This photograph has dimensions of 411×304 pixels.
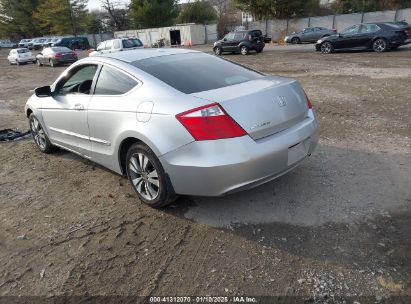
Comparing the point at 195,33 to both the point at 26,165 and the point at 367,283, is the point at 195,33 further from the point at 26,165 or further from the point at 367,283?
the point at 367,283

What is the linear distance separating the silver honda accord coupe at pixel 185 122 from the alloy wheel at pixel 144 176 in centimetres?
1

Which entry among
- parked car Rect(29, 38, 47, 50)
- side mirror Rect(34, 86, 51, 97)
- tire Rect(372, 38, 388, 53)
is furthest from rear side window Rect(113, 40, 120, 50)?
parked car Rect(29, 38, 47, 50)

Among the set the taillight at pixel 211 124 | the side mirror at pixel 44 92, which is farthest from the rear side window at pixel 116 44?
the taillight at pixel 211 124

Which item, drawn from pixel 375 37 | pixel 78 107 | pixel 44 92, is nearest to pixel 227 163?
pixel 78 107

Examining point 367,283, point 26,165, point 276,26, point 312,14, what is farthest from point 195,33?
point 367,283

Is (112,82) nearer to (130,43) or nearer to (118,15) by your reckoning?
(130,43)

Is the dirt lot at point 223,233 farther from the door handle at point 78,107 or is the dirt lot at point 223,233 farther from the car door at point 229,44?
the car door at point 229,44

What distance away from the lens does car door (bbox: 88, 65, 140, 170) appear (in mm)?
3768

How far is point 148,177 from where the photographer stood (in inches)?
148

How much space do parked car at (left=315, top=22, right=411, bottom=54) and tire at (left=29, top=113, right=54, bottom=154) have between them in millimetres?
17686

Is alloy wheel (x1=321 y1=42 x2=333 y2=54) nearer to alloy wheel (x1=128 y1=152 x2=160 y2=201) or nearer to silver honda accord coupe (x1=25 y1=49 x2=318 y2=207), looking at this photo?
silver honda accord coupe (x1=25 y1=49 x2=318 y2=207)

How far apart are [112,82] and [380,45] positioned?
18.1 meters

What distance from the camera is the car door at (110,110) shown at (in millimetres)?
3768

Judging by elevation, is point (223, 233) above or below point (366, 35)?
above
